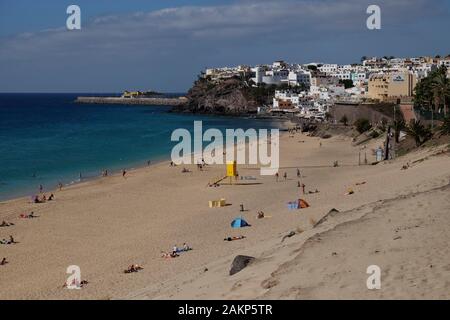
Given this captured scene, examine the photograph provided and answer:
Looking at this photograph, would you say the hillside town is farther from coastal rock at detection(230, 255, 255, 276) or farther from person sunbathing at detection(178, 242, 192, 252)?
coastal rock at detection(230, 255, 255, 276)

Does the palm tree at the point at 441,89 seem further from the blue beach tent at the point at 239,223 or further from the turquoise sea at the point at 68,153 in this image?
the blue beach tent at the point at 239,223

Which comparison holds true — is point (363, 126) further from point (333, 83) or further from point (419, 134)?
point (333, 83)

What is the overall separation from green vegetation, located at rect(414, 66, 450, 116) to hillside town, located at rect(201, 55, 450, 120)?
742 cm

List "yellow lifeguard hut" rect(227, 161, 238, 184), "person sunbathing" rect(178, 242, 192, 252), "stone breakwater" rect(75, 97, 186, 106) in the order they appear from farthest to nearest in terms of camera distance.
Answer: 1. "stone breakwater" rect(75, 97, 186, 106)
2. "yellow lifeguard hut" rect(227, 161, 238, 184)
3. "person sunbathing" rect(178, 242, 192, 252)

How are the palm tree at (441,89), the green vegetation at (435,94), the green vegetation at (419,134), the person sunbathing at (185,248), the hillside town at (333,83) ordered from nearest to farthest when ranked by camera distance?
the person sunbathing at (185,248)
the green vegetation at (419,134)
the palm tree at (441,89)
the green vegetation at (435,94)
the hillside town at (333,83)

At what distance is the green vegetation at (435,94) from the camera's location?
135 feet

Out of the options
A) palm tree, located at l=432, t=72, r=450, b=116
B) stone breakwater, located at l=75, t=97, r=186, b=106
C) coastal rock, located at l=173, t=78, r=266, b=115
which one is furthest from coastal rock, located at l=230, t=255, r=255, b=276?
stone breakwater, located at l=75, t=97, r=186, b=106

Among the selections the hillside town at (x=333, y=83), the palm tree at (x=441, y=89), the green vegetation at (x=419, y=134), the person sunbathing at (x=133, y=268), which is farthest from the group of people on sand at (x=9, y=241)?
the hillside town at (x=333, y=83)

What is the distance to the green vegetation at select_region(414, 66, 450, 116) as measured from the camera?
1624 inches

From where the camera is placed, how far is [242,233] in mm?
18484

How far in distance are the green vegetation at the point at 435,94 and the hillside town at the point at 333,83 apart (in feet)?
24.3

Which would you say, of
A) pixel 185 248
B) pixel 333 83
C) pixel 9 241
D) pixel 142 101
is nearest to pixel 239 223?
pixel 185 248
